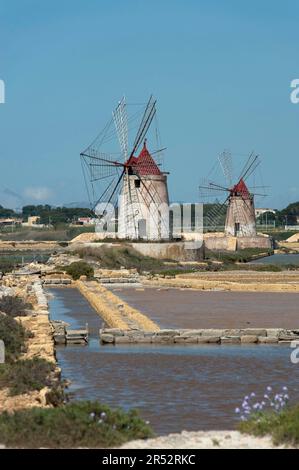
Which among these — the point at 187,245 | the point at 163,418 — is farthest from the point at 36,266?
the point at 163,418

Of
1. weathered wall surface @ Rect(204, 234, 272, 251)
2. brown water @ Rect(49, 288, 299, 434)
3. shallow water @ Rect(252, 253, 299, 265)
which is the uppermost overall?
weathered wall surface @ Rect(204, 234, 272, 251)

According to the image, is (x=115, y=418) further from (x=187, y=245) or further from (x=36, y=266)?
(x=187, y=245)

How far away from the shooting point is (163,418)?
1001 cm

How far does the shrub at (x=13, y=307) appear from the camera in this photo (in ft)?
60.6

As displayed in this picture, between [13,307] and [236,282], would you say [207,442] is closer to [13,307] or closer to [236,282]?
[13,307]

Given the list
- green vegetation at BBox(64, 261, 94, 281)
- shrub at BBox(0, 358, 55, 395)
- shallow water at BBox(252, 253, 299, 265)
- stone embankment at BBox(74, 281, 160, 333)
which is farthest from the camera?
shallow water at BBox(252, 253, 299, 265)

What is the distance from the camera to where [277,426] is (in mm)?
7777

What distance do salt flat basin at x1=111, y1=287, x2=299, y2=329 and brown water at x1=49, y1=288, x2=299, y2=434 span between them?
316 centimetres

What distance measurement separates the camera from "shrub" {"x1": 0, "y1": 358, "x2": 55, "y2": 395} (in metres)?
10.6

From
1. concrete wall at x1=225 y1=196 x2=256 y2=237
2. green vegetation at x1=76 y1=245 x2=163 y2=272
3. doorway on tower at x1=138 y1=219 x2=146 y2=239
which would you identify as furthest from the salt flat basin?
concrete wall at x1=225 y1=196 x2=256 y2=237

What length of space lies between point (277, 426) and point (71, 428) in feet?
5.13

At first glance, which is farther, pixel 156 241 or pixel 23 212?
pixel 23 212

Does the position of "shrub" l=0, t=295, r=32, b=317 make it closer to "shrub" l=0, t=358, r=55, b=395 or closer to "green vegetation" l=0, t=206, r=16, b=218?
"shrub" l=0, t=358, r=55, b=395

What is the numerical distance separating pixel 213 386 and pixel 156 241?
123ft
